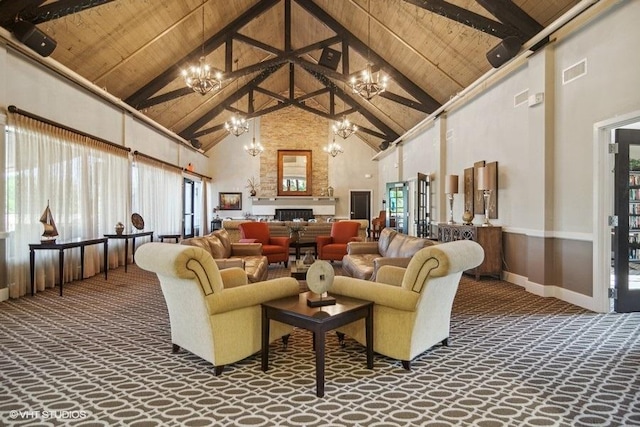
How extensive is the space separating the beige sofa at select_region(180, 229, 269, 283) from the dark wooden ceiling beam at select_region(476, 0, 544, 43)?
15.3 feet

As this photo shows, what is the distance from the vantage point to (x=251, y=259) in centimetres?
526

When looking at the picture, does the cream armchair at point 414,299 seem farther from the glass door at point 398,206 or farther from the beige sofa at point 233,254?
the glass door at point 398,206

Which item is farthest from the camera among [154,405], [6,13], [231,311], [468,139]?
[468,139]

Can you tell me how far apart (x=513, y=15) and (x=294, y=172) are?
34.9 feet

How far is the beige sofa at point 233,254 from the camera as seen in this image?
401cm

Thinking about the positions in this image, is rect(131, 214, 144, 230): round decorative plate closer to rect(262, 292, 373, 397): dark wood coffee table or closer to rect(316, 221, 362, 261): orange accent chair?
rect(316, 221, 362, 261): orange accent chair

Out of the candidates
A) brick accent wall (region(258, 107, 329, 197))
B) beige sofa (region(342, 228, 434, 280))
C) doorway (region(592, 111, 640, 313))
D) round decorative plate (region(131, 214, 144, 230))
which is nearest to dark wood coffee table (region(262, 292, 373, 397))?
beige sofa (region(342, 228, 434, 280))

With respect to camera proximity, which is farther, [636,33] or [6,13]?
[6,13]

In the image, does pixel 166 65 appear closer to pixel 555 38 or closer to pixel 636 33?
pixel 555 38

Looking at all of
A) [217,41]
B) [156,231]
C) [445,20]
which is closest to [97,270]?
[156,231]

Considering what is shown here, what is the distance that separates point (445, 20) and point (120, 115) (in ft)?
22.2

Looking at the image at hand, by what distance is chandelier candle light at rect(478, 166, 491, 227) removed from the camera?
6.20m

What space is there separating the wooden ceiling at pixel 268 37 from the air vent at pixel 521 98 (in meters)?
0.76

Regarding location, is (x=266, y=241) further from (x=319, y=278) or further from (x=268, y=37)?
(x=268, y=37)
